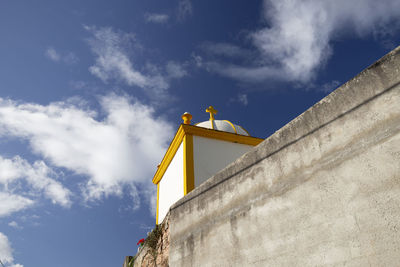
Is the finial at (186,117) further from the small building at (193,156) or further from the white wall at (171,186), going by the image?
the white wall at (171,186)

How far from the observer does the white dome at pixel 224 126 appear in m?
8.09

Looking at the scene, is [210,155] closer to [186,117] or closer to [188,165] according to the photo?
[188,165]

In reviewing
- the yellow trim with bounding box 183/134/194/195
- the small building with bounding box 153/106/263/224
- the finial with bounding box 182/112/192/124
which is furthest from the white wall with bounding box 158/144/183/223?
the finial with bounding box 182/112/192/124

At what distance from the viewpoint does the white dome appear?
809cm

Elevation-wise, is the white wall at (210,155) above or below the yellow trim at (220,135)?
below

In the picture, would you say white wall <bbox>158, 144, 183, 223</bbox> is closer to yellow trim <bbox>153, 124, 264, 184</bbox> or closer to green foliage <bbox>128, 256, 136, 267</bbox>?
yellow trim <bbox>153, 124, 264, 184</bbox>

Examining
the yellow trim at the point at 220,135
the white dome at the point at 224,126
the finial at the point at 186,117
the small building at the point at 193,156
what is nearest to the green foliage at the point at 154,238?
the small building at the point at 193,156

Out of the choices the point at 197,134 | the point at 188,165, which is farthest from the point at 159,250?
the point at 197,134

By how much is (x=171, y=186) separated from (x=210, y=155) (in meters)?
1.19

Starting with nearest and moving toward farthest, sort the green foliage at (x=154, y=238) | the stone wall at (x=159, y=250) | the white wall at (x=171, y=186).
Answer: the stone wall at (x=159, y=250), the green foliage at (x=154, y=238), the white wall at (x=171, y=186)

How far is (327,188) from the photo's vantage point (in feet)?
8.50

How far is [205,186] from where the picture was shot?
425 cm

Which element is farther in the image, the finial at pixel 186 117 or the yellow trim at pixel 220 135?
the finial at pixel 186 117

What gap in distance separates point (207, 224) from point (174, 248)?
0.91 meters
